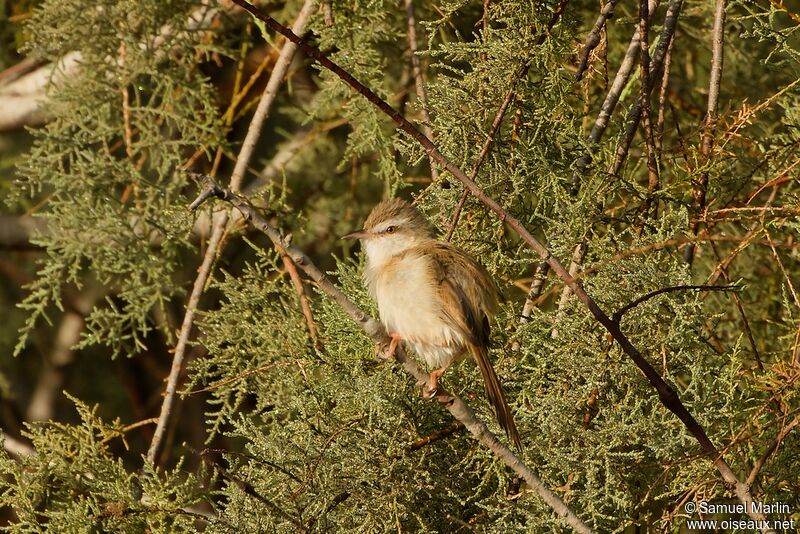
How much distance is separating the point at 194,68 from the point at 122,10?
0.37 m

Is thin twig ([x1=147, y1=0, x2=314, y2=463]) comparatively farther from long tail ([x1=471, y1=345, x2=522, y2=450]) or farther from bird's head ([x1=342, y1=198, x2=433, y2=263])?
long tail ([x1=471, y1=345, x2=522, y2=450])

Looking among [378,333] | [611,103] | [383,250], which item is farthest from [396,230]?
[378,333]

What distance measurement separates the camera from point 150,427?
707 cm

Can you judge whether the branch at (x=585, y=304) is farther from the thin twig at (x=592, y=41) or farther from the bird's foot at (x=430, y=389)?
the thin twig at (x=592, y=41)

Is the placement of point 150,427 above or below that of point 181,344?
below

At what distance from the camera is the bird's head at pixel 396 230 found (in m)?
3.35

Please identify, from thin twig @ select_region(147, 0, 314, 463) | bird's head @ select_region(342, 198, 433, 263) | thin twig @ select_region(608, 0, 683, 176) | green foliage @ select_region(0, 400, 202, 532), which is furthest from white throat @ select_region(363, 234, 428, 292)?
green foliage @ select_region(0, 400, 202, 532)

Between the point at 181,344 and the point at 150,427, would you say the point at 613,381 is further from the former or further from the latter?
the point at 150,427

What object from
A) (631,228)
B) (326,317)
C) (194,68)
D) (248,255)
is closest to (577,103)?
(631,228)

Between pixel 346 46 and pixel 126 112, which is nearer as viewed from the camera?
pixel 346 46

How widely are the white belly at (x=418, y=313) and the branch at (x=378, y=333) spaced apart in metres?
0.59

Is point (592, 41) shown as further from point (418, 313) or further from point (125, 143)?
point (125, 143)

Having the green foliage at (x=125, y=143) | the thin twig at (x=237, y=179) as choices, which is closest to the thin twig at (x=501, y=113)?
the thin twig at (x=237, y=179)

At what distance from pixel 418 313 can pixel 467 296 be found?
7.0 inches
